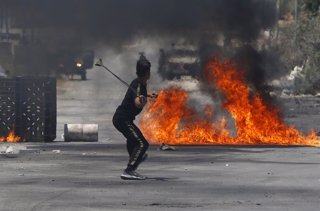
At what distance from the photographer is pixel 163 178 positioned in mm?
17578

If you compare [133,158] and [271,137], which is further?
[271,137]

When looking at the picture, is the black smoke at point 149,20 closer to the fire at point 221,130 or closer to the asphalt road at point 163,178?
the fire at point 221,130

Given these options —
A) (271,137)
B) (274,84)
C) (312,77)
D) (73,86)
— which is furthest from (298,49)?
(271,137)

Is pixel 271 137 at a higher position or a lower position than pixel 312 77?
higher

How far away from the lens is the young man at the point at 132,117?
1705 centimetres

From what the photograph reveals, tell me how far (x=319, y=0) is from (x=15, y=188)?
1150 inches

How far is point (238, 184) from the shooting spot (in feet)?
55.1

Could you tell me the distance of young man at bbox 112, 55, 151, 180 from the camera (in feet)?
55.9

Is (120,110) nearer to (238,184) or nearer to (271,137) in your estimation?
(238,184)

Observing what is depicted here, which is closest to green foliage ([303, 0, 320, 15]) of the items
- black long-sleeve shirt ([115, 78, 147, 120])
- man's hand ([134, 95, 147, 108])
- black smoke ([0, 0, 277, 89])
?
black smoke ([0, 0, 277, 89])

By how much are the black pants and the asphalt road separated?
361 mm

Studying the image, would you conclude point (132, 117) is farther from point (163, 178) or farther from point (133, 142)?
point (163, 178)

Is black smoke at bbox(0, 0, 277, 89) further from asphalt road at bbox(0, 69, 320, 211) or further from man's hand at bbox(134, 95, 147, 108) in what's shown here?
man's hand at bbox(134, 95, 147, 108)

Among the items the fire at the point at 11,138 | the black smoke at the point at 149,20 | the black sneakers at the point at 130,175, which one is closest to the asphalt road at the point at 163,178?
the black sneakers at the point at 130,175
